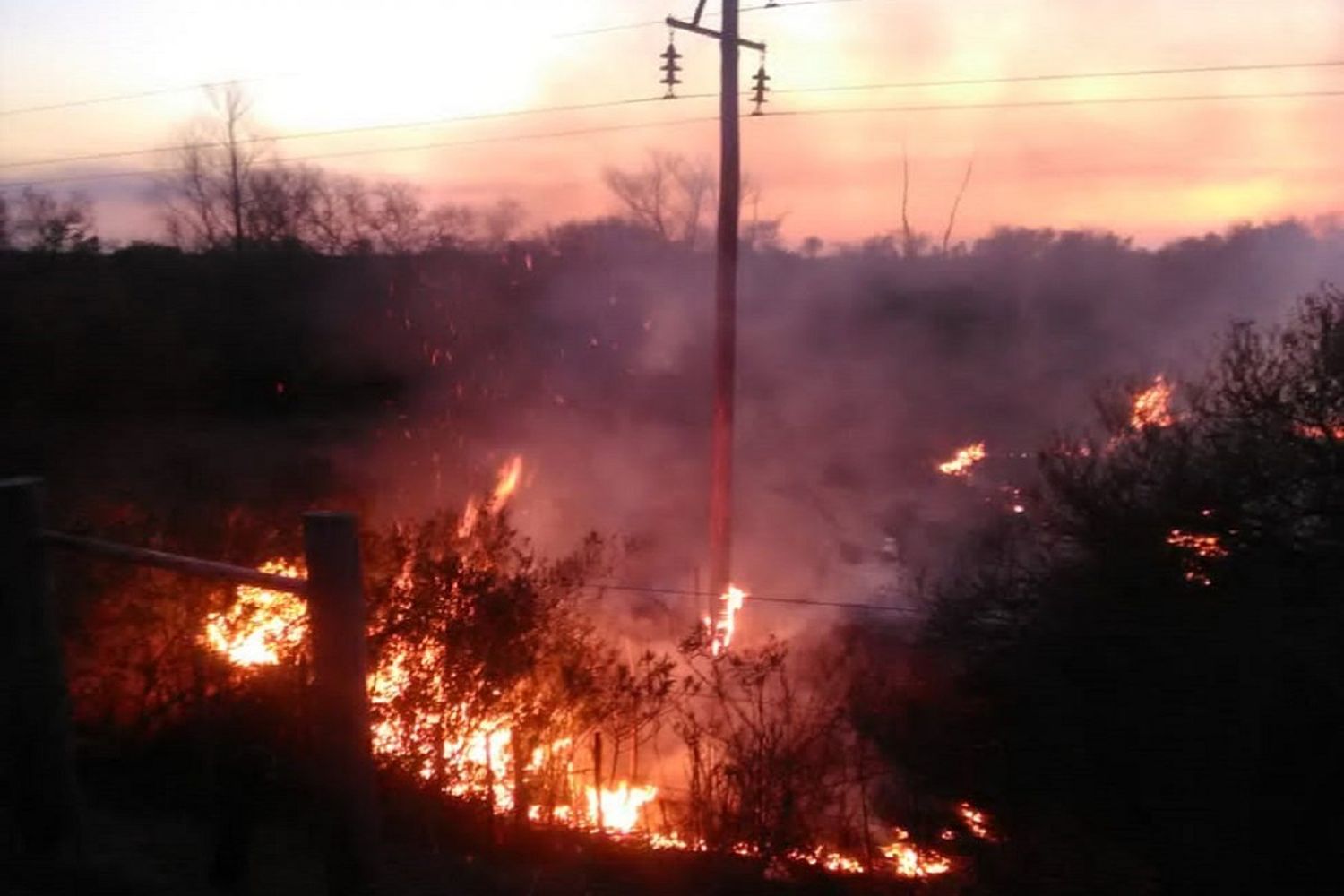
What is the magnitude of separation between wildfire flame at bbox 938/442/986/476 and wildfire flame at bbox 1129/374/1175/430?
429 inches

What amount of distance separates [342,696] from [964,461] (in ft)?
75.7

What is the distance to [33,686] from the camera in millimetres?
3793

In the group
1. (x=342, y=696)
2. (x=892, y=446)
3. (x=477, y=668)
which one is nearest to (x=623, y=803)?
(x=477, y=668)

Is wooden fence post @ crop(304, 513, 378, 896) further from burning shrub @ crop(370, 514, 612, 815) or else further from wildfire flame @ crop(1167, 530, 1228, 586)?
wildfire flame @ crop(1167, 530, 1228, 586)

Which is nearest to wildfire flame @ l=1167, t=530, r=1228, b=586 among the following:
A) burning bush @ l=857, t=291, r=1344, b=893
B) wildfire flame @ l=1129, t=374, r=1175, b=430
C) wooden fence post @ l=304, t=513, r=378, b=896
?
burning bush @ l=857, t=291, r=1344, b=893

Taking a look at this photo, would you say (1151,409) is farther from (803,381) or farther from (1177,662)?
(803,381)

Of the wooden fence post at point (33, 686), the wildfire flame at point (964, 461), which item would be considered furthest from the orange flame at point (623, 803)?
the wildfire flame at point (964, 461)

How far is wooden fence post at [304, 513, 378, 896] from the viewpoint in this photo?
3105 millimetres

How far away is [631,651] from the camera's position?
1013 cm

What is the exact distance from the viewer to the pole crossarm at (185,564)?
126 inches

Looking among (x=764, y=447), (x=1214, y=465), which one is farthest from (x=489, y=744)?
(x=764, y=447)

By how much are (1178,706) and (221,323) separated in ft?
50.3

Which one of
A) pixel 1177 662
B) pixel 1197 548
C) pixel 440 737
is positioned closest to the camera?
pixel 440 737

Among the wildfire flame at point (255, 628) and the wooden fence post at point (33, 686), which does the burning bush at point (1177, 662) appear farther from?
the wooden fence post at point (33, 686)
